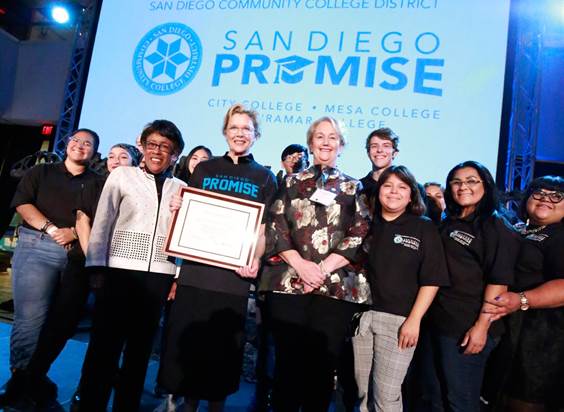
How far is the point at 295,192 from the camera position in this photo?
1841 mm

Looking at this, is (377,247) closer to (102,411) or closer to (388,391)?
(388,391)

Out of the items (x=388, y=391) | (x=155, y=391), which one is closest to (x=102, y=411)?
(x=155, y=391)

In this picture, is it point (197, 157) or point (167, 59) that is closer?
point (197, 157)

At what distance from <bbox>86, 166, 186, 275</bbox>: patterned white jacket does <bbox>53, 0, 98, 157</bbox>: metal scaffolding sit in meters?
4.49

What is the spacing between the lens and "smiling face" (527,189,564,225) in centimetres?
191

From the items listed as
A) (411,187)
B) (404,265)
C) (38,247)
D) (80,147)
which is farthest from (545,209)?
(38,247)

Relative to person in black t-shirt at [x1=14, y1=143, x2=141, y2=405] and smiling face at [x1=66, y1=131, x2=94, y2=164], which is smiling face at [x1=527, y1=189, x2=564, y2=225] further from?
smiling face at [x1=66, y1=131, x2=94, y2=164]

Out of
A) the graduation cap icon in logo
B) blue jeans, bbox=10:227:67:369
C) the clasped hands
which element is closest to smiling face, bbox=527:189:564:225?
the clasped hands

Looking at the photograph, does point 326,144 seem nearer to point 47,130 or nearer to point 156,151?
point 156,151

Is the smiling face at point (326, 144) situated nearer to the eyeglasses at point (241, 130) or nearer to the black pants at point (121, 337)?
the eyeglasses at point (241, 130)

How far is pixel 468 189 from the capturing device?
1.86m

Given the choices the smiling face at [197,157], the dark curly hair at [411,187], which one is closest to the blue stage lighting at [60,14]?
the smiling face at [197,157]

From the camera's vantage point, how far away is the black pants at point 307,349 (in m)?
1.68

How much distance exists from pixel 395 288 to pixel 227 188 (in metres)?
→ 0.94
